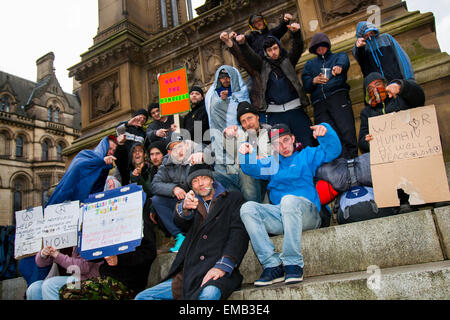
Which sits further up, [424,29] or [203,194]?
[424,29]

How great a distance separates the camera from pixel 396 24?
17.6ft

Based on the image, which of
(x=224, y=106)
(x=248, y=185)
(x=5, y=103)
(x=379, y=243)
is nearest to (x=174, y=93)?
(x=224, y=106)

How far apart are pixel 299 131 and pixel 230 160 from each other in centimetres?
106

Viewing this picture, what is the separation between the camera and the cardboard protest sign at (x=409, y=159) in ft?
9.50

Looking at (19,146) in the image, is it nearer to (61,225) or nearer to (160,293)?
(61,225)

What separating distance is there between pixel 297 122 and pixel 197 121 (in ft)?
5.28

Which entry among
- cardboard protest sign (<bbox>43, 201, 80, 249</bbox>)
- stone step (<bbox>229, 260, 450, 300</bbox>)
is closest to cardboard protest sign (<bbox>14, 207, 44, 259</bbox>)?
cardboard protest sign (<bbox>43, 201, 80, 249</bbox>)

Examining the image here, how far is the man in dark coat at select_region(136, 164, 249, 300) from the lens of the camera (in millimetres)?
2895

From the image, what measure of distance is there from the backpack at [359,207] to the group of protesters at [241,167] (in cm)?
23

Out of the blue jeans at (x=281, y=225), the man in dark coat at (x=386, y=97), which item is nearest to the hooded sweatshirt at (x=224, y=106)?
the blue jeans at (x=281, y=225)

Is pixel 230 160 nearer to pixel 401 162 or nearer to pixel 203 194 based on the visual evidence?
pixel 203 194

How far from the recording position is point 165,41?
8.55 meters

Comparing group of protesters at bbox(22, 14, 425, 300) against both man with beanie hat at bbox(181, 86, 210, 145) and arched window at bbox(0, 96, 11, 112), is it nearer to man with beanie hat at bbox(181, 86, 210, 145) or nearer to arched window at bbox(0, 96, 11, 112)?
man with beanie hat at bbox(181, 86, 210, 145)
